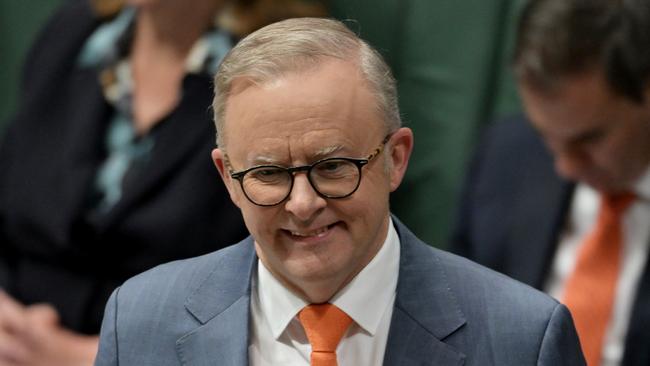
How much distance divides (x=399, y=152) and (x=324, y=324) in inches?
8.0

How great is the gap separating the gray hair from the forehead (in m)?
0.01

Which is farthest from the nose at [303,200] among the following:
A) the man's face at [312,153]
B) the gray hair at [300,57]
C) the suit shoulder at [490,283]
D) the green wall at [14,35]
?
the green wall at [14,35]

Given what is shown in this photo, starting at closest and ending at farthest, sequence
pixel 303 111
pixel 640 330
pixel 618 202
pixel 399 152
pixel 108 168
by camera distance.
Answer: pixel 303 111, pixel 399 152, pixel 640 330, pixel 618 202, pixel 108 168

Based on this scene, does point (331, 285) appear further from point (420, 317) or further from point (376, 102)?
point (376, 102)

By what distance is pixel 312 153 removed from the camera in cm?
125

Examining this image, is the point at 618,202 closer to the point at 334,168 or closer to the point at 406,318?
the point at 406,318

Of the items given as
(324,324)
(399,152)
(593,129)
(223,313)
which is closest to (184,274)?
(223,313)

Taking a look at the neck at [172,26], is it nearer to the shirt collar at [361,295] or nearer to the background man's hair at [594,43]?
the background man's hair at [594,43]

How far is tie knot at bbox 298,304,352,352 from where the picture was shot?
1349 mm

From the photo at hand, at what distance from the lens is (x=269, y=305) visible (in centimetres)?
140

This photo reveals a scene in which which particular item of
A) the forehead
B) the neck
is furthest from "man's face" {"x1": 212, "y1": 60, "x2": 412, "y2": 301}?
the neck

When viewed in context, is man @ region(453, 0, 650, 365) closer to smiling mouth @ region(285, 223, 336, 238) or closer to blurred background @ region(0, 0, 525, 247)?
blurred background @ region(0, 0, 525, 247)

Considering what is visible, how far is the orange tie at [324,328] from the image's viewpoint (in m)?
1.34

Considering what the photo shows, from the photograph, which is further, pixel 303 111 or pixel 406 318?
pixel 406 318
